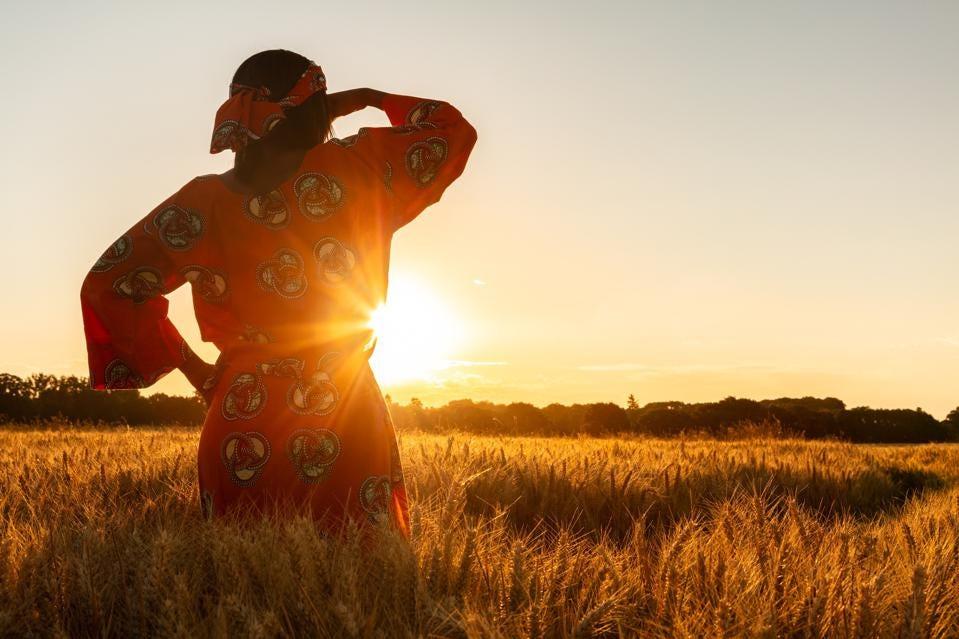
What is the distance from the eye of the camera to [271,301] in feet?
7.55

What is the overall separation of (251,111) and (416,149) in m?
0.58

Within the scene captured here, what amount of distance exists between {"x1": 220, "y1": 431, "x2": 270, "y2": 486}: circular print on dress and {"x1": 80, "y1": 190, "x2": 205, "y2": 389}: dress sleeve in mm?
425

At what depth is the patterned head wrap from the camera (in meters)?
2.30

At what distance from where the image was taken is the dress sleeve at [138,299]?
2297mm

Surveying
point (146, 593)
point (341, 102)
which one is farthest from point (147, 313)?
point (146, 593)

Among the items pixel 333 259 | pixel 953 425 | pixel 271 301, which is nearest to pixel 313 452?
pixel 271 301

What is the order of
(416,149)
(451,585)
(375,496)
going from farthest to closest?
1. (416,149)
2. (375,496)
3. (451,585)

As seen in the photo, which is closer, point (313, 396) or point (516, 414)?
point (313, 396)

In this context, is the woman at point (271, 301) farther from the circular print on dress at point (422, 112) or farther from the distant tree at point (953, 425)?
the distant tree at point (953, 425)

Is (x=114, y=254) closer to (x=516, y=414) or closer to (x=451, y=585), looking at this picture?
(x=451, y=585)

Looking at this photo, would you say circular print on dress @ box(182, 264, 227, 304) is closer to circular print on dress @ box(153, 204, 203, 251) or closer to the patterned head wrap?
circular print on dress @ box(153, 204, 203, 251)

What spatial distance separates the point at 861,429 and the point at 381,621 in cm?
2418

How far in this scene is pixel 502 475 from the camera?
4020 millimetres

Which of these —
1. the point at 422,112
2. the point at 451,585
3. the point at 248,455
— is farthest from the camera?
the point at 422,112
